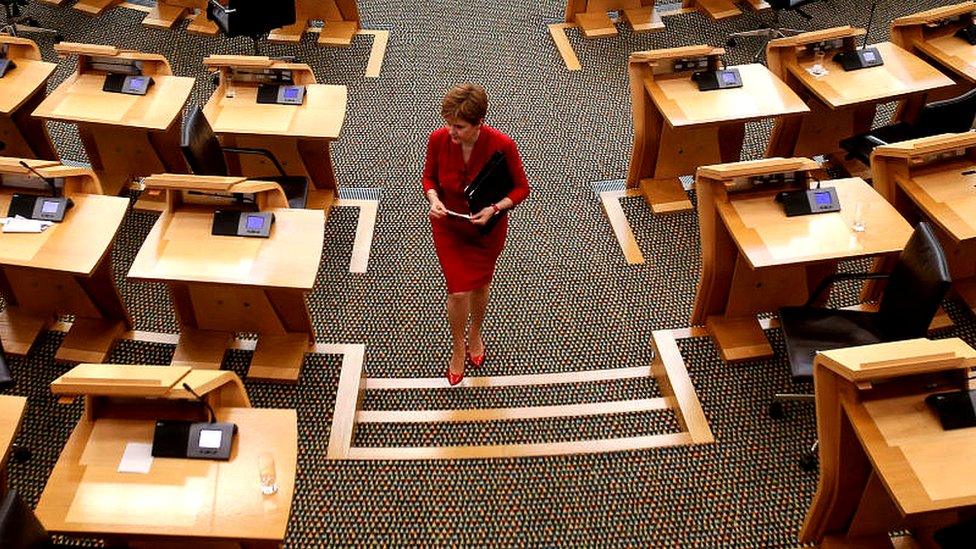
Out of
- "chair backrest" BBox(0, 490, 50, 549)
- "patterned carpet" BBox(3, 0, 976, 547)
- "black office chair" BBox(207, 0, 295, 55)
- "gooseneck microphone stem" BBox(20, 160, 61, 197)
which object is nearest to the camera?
"chair backrest" BBox(0, 490, 50, 549)

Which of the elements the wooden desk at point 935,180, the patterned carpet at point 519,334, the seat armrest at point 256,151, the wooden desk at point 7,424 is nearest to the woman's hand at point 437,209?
the patterned carpet at point 519,334

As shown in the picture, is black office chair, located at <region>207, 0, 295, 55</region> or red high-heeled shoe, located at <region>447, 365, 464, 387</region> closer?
red high-heeled shoe, located at <region>447, 365, 464, 387</region>

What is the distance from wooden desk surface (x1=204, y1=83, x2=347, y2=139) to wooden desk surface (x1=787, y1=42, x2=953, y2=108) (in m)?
2.75

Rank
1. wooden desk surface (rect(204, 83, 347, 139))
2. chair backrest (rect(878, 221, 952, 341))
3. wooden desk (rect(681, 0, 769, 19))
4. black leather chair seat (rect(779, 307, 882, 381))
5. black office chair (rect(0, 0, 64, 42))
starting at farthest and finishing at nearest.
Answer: wooden desk (rect(681, 0, 769, 19)) → black office chair (rect(0, 0, 64, 42)) → wooden desk surface (rect(204, 83, 347, 139)) → black leather chair seat (rect(779, 307, 882, 381)) → chair backrest (rect(878, 221, 952, 341))

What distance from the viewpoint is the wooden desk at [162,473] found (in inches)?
110

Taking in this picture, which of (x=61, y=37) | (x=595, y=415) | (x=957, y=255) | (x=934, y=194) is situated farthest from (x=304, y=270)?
(x=61, y=37)

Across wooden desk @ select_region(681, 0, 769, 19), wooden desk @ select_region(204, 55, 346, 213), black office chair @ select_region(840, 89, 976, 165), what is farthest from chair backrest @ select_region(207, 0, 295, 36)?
black office chair @ select_region(840, 89, 976, 165)

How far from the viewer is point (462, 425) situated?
3.99m

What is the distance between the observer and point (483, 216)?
3699 millimetres

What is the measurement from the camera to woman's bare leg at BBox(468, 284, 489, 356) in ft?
13.4

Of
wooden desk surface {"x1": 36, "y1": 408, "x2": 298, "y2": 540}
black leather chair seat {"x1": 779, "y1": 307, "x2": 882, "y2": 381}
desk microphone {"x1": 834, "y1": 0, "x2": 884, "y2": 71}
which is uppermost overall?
desk microphone {"x1": 834, "y1": 0, "x2": 884, "y2": 71}

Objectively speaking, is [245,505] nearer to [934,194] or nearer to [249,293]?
[249,293]

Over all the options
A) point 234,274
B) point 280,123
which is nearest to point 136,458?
point 234,274

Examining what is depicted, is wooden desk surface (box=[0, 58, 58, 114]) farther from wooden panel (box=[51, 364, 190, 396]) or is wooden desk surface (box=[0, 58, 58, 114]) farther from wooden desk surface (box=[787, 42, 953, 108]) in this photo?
wooden desk surface (box=[787, 42, 953, 108])
